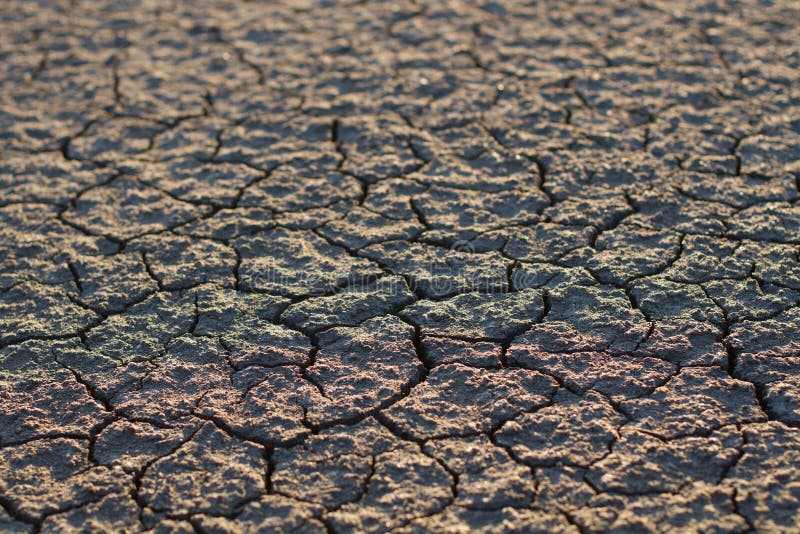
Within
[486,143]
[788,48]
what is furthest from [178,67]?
[788,48]

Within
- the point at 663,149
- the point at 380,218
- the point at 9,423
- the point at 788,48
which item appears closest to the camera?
the point at 9,423

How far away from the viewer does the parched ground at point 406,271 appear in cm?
269

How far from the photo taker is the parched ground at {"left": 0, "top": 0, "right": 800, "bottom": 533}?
8.82ft

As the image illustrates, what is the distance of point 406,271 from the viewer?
11.5 feet

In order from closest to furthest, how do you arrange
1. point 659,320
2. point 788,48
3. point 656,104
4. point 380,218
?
point 659,320 → point 380,218 → point 656,104 → point 788,48

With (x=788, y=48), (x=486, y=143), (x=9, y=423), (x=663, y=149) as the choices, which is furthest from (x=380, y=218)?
(x=788, y=48)

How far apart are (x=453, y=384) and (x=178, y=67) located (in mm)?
2892

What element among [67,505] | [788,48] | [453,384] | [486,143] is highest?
[788,48]

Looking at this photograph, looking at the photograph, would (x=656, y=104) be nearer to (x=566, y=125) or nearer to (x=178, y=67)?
(x=566, y=125)

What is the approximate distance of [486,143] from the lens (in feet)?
13.9

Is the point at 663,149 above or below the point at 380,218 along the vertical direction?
above

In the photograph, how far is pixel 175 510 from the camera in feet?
8.67

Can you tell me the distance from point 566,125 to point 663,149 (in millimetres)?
475

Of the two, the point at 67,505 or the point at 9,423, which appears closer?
the point at 67,505
